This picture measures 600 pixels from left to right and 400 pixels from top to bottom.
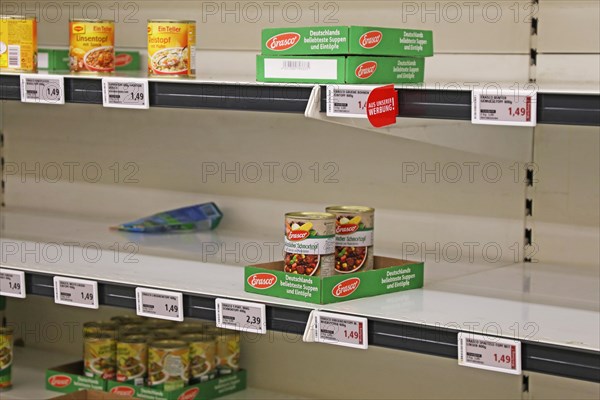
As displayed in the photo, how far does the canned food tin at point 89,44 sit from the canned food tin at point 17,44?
0.09m

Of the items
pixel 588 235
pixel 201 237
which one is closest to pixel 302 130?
pixel 201 237

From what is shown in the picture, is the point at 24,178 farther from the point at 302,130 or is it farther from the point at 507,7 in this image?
the point at 507,7

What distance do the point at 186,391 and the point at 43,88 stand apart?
0.88 meters

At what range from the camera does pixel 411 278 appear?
2199 mm

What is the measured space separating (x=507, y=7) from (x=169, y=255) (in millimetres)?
999

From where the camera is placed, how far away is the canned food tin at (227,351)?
2.91 metres

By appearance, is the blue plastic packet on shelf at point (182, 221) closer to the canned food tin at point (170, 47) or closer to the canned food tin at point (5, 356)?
the canned food tin at point (5, 356)

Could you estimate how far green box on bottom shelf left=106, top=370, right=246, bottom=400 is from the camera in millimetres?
2736

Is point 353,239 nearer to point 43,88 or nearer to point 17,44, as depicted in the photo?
point 43,88

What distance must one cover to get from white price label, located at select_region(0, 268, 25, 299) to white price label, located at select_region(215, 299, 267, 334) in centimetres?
53

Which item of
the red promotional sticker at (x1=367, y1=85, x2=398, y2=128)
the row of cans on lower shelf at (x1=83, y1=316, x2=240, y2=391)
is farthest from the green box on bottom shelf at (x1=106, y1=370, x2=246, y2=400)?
the red promotional sticker at (x1=367, y1=85, x2=398, y2=128)

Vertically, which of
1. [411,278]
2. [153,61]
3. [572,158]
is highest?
[153,61]

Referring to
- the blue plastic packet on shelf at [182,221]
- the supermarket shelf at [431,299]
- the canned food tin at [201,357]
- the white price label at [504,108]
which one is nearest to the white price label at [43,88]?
the supermarket shelf at [431,299]

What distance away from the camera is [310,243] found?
202 cm
